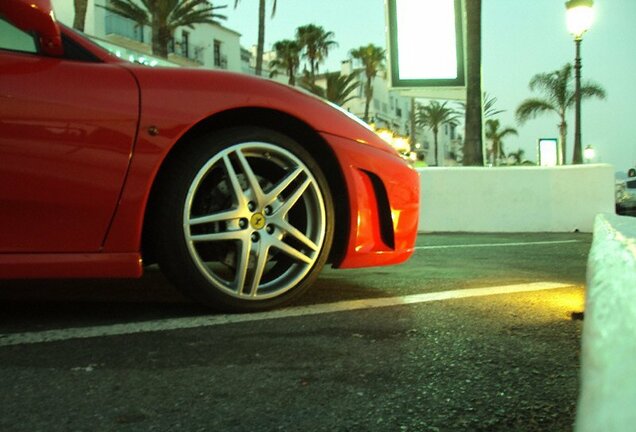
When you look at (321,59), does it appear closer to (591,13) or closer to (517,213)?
(591,13)

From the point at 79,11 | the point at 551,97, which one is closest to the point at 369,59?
the point at 551,97

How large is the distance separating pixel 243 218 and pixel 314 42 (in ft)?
169

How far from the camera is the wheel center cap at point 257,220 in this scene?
8.18 feet

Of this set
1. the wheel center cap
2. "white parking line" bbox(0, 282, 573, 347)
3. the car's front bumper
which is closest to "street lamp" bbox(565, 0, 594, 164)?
"white parking line" bbox(0, 282, 573, 347)

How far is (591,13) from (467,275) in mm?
10747

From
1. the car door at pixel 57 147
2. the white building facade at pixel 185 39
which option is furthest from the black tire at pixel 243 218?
the white building facade at pixel 185 39

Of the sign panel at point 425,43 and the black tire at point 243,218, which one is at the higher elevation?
the sign panel at point 425,43

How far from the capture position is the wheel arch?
8.15 feet

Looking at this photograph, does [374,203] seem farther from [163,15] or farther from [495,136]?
[495,136]

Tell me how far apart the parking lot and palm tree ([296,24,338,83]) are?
164 feet

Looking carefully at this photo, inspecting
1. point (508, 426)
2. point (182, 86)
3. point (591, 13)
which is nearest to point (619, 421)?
point (508, 426)

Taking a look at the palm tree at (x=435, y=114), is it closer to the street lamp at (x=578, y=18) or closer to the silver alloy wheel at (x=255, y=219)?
the street lamp at (x=578, y=18)

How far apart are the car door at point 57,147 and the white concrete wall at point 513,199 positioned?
7.61 m

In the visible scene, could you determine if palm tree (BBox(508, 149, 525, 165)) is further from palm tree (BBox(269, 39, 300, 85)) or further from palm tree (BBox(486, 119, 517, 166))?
palm tree (BBox(269, 39, 300, 85))
